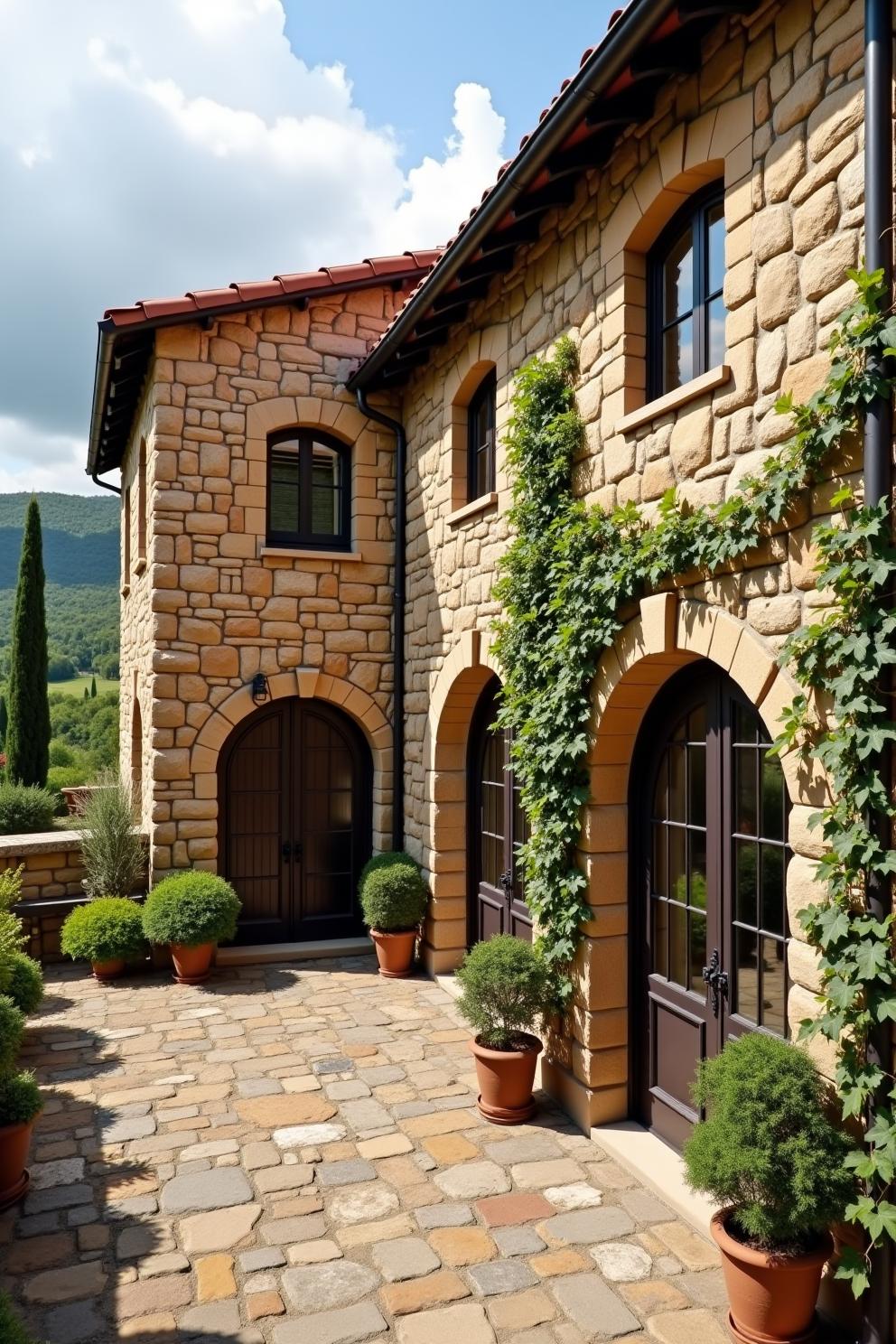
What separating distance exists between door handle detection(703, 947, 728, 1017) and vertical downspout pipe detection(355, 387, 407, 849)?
16.3 ft

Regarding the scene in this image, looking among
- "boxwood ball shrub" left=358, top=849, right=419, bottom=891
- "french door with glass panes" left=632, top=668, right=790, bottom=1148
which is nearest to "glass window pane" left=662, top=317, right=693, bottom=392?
"french door with glass panes" left=632, top=668, right=790, bottom=1148

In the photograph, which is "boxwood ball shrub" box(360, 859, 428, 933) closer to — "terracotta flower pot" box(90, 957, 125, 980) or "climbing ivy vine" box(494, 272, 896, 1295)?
"terracotta flower pot" box(90, 957, 125, 980)

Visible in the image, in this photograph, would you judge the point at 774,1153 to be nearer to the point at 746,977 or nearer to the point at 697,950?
the point at 746,977

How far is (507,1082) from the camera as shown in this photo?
5.05 m

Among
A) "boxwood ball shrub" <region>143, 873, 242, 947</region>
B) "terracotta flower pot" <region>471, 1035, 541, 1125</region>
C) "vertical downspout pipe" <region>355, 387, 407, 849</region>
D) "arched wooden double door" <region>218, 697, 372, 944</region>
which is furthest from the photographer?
"vertical downspout pipe" <region>355, 387, 407, 849</region>

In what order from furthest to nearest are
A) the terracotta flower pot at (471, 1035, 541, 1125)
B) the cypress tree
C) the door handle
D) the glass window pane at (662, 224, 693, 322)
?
1. the cypress tree
2. the terracotta flower pot at (471, 1035, 541, 1125)
3. the glass window pane at (662, 224, 693, 322)
4. the door handle

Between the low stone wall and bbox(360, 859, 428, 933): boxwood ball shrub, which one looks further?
the low stone wall

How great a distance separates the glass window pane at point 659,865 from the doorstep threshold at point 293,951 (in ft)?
15.4

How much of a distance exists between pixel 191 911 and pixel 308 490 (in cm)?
433

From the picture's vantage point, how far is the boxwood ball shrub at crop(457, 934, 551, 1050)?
512cm

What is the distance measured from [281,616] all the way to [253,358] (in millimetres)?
2574

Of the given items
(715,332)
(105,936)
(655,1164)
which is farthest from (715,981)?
(105,936)

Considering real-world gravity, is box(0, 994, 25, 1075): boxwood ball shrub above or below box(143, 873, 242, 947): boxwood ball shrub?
above

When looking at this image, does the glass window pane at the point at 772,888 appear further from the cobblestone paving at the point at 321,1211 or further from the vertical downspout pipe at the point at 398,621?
the vertical downspout pipe at the point at 398,621
